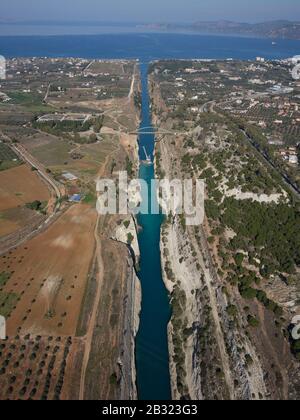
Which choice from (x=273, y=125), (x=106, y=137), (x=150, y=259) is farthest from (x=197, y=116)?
(x=150, y=259)

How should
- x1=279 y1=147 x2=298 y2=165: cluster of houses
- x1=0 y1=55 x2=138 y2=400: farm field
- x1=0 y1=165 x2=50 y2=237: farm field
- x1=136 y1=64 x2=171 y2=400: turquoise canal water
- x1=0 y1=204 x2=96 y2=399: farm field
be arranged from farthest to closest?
x1=279 y1=147 x2=298 y2=165: cluster of houses < x1=0 y1=165 x2=50 y2=237: farm field < x1=136 y1=64 x2=171 y2=400: turquoise canal water < x1=0 y1=55 x2=138 y2=400: farm field < x1=0 y1=204 x2=96 y2=399: farm field

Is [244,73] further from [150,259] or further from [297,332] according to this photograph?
[297,332]

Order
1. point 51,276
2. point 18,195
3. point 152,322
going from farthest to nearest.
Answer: point 18,195
point 51,276
point 152,322

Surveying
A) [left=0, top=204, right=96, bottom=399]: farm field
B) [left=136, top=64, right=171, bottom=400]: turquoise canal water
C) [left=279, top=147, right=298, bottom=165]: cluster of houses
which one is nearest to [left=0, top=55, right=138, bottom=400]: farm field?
[left=0, top=204, right=96, bottom=399]: farm field

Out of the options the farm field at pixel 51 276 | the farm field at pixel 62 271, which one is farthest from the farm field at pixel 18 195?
the farm field at pixel 51 276

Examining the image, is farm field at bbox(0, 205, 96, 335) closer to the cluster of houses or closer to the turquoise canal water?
the turquoise canal water

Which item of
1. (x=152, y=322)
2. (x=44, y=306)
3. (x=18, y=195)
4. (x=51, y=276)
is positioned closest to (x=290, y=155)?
(x=152, y=322)

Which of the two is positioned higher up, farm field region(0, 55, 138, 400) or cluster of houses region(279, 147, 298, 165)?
cluster of houses region(279, 147, 298, 165)

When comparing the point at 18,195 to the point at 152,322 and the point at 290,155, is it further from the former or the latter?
the point at 290,155
